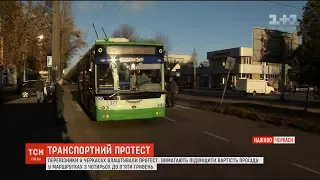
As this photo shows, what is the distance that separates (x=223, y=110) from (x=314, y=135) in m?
7.93

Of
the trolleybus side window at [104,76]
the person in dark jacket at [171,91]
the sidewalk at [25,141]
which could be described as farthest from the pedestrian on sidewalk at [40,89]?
the trolleybus side window at [104,76]

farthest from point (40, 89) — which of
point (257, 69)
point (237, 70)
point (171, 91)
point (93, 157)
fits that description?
point (257, 69)

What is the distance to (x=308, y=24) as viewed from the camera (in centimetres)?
2694

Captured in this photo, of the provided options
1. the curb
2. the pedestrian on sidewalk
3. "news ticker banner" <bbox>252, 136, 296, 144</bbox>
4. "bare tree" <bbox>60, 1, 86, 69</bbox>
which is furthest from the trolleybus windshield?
"bare tree" <bbox>60, 1, 86, 69</bbox>

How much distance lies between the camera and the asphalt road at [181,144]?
23.4 ft

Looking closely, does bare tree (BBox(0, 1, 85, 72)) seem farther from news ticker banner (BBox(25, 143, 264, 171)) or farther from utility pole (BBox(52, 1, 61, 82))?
news ticker banner (BBox(25, 143, 264, 171))

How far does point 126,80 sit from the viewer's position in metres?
13.5

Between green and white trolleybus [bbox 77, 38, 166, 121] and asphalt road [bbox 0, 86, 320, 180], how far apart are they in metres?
0.68

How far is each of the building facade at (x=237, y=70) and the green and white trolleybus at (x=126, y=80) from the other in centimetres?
6082

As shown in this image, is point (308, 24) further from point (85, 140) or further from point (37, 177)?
point (37, 177)

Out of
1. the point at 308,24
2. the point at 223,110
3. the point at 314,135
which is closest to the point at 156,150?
the point at 314,135

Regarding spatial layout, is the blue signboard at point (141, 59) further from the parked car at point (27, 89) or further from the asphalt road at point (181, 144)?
the parked car at point (27, 89)

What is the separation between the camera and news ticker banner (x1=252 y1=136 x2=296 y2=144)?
11.0m

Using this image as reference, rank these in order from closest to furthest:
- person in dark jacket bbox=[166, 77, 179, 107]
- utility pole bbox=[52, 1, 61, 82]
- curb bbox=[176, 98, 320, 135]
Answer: curb bbox=[176, 98, 320, 135]
person in dark jacket bbox=[166, 77, 179, 107]
utility pole bbox=[52, 1, 61, 82]
